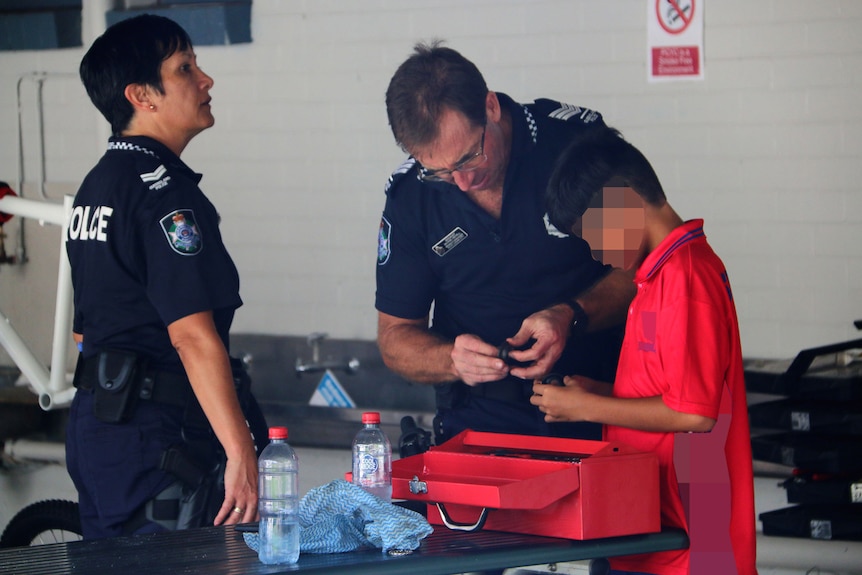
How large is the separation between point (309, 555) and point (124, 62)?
48.9 inches

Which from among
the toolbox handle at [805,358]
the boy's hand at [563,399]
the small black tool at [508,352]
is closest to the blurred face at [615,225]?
the boy's hand at [563,399]

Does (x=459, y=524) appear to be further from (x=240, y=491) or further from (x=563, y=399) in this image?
(x=240, y=491)

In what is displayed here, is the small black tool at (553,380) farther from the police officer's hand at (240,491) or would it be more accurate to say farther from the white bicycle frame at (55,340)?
the white bicycle frame at (55,340)

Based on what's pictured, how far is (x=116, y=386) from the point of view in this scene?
249 cm

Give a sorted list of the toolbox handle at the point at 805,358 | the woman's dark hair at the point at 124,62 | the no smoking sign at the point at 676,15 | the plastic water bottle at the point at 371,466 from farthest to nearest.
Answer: the no smoking sign at the point at 676,15 < the toolbox handle at the point at 805,358 < the woman's dark hair at the point at 124,62 < the plastic water bottle at the point at 371,466

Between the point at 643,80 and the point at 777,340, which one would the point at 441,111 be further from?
the point at 777,340

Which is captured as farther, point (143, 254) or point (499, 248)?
point (499, 248)

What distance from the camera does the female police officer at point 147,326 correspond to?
2475mm

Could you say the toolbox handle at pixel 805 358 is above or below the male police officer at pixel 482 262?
below

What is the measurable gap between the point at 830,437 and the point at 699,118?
4.17ft

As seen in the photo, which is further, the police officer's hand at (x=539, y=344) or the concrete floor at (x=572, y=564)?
the concrete floor at (x=572, y=564)

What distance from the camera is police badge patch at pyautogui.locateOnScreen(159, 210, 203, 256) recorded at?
2.50 m

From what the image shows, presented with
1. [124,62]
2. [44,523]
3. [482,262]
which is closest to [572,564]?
[482,262]

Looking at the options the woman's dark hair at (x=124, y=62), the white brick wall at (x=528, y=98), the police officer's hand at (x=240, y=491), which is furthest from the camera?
the white brick wall at (x=528, y=98)
